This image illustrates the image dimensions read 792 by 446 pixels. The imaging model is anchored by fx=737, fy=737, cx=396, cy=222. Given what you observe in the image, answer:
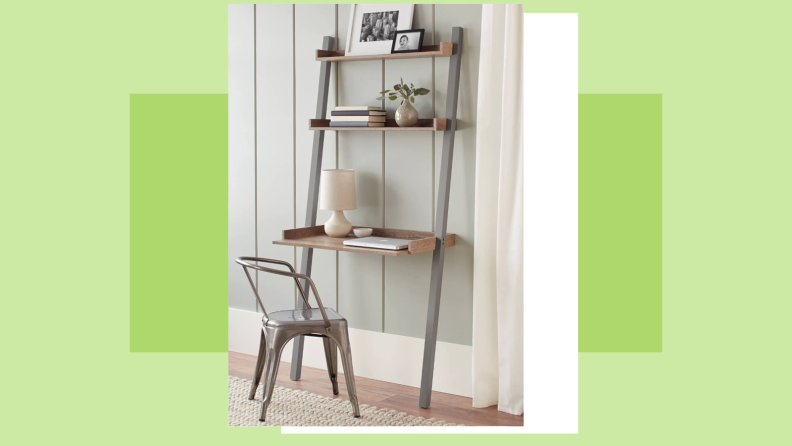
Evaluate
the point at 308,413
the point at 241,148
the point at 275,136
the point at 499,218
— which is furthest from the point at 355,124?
the point at 308,413

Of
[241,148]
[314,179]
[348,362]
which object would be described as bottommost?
[348,362]

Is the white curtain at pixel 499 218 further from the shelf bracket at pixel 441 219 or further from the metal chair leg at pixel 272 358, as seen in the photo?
the metal chair leg at pixel 272 358

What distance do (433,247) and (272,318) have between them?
886 millimetres

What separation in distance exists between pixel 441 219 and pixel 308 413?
46.9 inches

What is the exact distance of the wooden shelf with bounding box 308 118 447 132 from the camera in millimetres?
3758

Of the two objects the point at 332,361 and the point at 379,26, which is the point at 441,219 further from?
the point at 379,26

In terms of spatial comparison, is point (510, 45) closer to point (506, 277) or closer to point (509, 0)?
point (509, 0)

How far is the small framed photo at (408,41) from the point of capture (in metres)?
3.83

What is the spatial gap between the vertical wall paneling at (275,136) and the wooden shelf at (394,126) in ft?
1.15

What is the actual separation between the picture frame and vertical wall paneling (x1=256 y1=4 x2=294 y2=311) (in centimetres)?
50

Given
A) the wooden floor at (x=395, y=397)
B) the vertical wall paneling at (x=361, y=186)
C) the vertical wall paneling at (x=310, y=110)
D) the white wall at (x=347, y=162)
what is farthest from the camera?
the vertical wall paneling at (x=310, y=110)

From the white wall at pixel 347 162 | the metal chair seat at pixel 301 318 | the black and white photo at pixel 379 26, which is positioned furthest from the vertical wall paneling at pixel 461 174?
the metal chair seat at pixel 301 318

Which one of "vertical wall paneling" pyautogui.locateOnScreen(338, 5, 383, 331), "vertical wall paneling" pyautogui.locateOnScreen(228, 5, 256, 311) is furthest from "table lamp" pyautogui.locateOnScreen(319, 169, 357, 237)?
"vertical wall paneling" pyautogui.locateOnScreen(228, 5, 256, 311)
